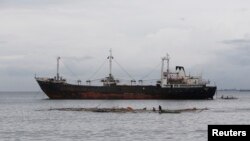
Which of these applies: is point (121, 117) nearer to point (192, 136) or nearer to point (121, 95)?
point (192, 136)

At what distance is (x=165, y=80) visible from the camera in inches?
5256

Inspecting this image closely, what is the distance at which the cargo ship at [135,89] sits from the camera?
432 feet

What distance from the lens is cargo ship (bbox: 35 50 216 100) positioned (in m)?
132

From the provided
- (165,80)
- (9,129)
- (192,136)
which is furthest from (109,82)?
(192,136)

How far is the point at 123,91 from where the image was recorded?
133 m

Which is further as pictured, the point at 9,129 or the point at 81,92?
the point at 81,92

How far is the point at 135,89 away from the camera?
133 metres

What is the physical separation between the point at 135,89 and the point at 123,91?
2.98m

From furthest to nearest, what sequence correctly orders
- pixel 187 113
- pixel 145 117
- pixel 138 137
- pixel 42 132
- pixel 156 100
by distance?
pixel 156 100, pixel 187 113, pixel 145 117, pixel 42 132, pixel 138 137

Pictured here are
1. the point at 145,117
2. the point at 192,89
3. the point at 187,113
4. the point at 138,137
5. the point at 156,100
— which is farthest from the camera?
the point at 156,100

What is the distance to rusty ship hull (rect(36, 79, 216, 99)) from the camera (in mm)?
131250

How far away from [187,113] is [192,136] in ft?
98.4

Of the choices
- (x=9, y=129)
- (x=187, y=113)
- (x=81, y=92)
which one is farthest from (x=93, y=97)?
(x=9, y=129)

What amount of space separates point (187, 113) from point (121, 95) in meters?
54.0
